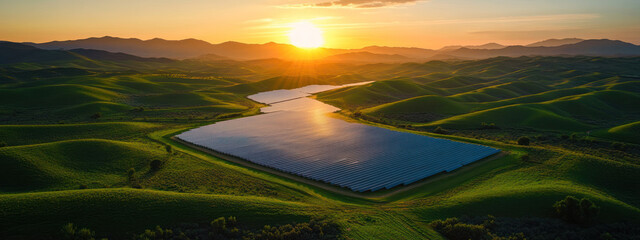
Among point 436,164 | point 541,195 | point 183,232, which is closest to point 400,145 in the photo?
point 436,164

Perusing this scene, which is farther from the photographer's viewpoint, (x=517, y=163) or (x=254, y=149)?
(x=254, y=149)

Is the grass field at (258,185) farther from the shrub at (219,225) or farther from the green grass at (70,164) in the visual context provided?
the shrub at (219,225)

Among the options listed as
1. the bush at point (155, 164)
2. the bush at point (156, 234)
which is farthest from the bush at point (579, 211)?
the bush at point (155, 164)

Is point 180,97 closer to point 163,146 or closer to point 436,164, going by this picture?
point 163,146

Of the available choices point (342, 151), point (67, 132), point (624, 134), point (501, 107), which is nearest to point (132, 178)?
point (342, 151)

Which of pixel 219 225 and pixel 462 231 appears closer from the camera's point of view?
pixel 219 225

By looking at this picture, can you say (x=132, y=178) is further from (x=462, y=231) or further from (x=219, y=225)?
(x=462, y=231)
